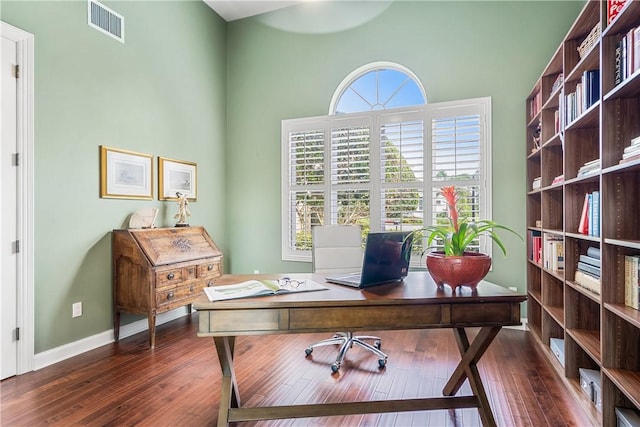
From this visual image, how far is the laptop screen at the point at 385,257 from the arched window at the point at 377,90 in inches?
103

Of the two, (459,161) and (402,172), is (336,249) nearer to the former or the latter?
(402,172)

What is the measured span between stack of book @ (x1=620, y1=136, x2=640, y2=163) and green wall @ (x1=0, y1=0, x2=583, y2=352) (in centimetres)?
196

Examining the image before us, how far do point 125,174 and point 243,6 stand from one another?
2.66 metres

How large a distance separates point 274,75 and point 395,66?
5.07 feet

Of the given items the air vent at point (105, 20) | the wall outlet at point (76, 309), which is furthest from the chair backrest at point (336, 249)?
the air vent at point (105, 20)

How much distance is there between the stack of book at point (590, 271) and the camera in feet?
6.61

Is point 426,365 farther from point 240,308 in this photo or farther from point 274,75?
point 274,75

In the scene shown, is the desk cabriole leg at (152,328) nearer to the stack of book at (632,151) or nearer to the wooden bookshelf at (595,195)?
the wooden bookshelf at (595,195)

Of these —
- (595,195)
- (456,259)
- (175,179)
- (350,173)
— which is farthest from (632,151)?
(175,179)

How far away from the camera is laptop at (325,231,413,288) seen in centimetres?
171

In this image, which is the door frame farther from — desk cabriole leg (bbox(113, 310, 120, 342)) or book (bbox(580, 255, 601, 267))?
book (bbox(580, 255, 601, 267))

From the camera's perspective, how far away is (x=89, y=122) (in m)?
3.01

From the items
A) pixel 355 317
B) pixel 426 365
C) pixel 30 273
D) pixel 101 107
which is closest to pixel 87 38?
pixel 101 107

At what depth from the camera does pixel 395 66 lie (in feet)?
13.4
